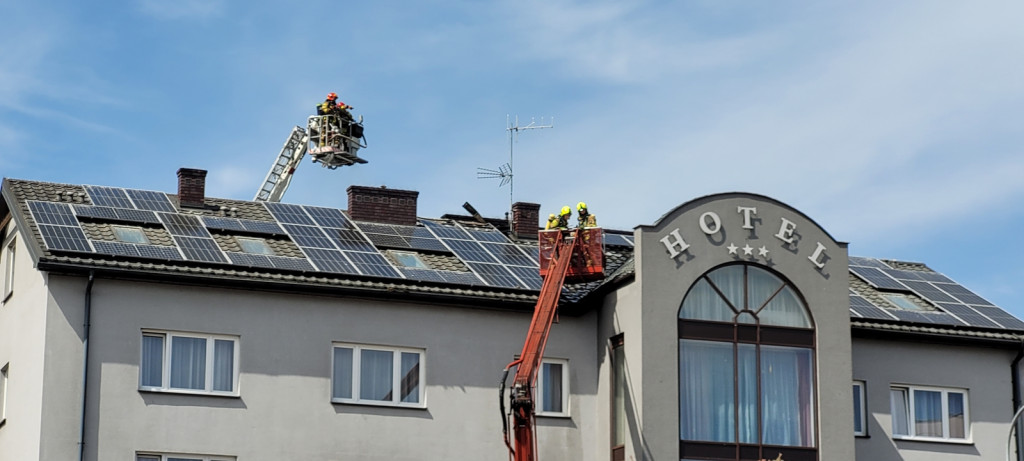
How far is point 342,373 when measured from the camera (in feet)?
119

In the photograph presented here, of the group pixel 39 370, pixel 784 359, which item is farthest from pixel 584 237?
pixel 39 370

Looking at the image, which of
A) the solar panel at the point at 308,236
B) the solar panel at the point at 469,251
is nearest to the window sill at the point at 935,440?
the solar panel at the point at 469,251

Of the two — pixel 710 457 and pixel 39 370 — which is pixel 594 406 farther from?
pixel 39 370

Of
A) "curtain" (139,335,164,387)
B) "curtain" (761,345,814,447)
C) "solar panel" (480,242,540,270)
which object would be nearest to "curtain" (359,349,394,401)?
"curtain" (139,335,164,387)

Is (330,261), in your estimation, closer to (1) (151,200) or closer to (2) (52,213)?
(1) (151,200)

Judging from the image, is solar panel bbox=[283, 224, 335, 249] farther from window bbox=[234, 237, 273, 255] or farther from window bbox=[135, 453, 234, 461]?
window bbox=[135, 453, 234, 461]

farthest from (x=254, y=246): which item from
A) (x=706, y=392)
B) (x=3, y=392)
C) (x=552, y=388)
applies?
(x=706, y=392)

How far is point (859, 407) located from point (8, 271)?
66.1ft

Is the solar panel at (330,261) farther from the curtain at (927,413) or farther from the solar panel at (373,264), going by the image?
the curtain at (927,413)

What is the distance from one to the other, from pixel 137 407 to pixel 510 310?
338 inches

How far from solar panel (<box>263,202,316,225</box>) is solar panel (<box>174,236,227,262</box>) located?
3.48 meters

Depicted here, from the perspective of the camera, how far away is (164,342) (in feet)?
115

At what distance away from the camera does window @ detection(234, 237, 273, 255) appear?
3762cm

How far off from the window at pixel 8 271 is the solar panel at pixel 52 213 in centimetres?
157
